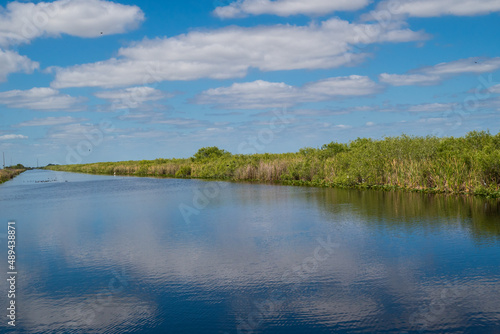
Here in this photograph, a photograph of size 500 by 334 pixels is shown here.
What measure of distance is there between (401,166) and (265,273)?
2188cm

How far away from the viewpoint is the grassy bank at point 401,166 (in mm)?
24141

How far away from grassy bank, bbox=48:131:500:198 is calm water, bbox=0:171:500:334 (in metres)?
4.64

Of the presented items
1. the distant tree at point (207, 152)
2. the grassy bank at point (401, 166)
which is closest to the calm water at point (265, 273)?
the grassy bank at point (401, 166)

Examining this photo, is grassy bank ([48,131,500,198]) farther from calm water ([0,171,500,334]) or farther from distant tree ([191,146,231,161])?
distant tree ([191,146,231,161])

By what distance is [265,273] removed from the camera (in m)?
10.6

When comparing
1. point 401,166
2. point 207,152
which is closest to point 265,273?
point 401,166

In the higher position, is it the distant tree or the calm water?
the distant tree

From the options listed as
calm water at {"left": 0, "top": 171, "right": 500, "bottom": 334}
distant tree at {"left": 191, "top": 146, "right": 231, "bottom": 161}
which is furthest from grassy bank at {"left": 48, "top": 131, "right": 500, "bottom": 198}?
distant tree at {"left": 191, "top": 146, "right": 231, "bottom": 161}

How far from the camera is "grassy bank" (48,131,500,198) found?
79.2 ft

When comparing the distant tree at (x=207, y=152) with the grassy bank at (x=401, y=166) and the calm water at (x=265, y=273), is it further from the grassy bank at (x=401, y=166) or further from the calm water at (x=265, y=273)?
the calm water at (x=265, y=273)

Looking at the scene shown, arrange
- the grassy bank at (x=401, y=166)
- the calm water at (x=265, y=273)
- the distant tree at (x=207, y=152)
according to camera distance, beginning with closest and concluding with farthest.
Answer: the calm water at (x=265, y=273)
the grassy bank at (x=401, y=166)
the distant tree at (x=207, y=152)

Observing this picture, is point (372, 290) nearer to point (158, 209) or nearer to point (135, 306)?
point (135, 306)

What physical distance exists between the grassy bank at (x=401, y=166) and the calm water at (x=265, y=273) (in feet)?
15.2

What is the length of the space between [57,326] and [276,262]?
5.70 m
